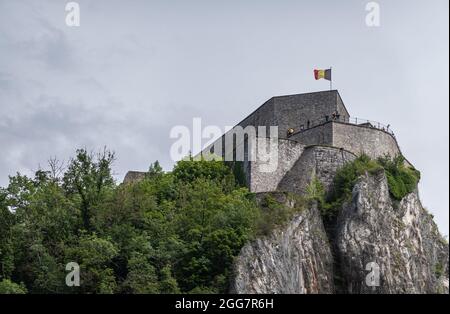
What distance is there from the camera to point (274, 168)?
6278 cm

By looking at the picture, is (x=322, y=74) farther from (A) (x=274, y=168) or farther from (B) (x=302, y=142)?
(A) (x=274, y=168)

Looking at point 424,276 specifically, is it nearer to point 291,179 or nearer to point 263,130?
point 291,179

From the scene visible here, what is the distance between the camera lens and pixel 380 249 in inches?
2306

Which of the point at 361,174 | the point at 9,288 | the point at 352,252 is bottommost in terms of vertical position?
the point at 9,288

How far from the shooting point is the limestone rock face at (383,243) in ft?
190

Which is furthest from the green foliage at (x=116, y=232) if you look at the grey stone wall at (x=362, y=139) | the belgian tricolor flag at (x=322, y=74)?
the belgian tricolor flag at (x=322, y=74)

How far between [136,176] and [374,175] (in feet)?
55.3

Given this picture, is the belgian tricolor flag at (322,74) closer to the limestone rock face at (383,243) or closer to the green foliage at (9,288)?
the limestone rock face at (383,243)

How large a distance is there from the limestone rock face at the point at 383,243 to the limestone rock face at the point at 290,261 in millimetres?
1165

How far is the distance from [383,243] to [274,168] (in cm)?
764

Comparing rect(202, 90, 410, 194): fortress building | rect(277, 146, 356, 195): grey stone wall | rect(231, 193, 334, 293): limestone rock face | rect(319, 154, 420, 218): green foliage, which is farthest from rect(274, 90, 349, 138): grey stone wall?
rect(231, 193, 334, 293): limestone rock face

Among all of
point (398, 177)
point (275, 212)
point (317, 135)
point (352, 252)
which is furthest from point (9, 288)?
point (398, 177)
